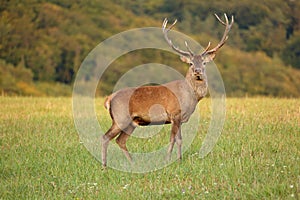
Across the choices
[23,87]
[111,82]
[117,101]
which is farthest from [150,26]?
[117,101]

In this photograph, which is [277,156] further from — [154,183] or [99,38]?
[99,38]

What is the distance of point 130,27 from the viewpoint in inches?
1722

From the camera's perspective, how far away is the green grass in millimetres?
7090

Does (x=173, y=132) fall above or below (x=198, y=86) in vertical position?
below

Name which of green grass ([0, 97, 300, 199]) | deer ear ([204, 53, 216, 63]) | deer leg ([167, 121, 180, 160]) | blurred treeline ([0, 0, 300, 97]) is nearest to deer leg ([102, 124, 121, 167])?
green grass ([0, 97, 300, 199])

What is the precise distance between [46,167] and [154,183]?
6.52ft

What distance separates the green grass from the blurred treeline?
80.1 feet

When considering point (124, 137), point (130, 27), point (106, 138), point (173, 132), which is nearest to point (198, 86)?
point (173, 132)

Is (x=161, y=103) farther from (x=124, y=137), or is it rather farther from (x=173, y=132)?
(x=124, y=137)

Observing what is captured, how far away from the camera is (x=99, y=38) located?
143 feet

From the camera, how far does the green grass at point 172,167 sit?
7.09 meters

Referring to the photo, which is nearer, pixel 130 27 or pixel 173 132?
pixel 173 132

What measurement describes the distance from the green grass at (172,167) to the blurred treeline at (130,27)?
2442cm

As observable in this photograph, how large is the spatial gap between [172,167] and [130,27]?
35769 millimetres
